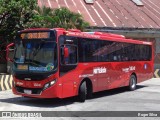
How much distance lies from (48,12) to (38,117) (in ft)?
49.0

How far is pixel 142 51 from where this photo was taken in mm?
20312

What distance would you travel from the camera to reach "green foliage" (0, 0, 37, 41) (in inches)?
896

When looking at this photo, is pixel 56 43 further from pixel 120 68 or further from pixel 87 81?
pixel 120 68

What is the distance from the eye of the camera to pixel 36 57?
42.6ft

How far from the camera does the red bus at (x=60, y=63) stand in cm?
1273

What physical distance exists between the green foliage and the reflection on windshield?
9.74m

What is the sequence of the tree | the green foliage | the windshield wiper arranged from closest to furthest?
1. the windshield wiper
2. the green foliage
3. the tree

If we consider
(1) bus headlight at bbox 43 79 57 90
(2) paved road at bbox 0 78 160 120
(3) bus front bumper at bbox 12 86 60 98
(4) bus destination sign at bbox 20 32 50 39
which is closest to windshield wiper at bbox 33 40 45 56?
(4) bus destination sign at bbox 20 32 50 39

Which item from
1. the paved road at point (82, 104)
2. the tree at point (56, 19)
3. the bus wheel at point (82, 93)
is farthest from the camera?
the tree at point (56, 19)

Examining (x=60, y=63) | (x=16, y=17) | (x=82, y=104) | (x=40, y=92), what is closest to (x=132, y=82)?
(x=82, y=104)

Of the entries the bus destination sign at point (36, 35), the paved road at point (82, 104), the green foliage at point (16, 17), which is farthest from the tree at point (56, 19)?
the bus destination sign at point (36, 35)

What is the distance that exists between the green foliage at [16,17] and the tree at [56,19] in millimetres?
566

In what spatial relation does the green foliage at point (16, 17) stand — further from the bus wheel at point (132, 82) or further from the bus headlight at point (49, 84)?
the bus headlight at point (49, 84)

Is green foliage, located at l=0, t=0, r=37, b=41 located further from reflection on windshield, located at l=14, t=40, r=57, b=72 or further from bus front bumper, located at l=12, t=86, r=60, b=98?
bus front bumper, located at l=12, t=86, r=60, b=98
